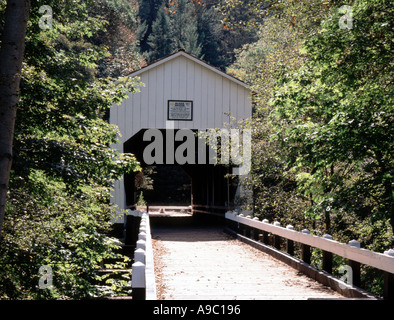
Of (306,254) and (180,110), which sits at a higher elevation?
(180,110)

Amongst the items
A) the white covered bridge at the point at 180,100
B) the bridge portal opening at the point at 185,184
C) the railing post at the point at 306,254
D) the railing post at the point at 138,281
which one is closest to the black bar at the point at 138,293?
the railing post at the point at 138,281

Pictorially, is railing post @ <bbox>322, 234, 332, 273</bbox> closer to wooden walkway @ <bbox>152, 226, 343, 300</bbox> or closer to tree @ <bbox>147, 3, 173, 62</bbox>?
wooden walkway @ <bbox>152, 226, 343, 300</bbox>

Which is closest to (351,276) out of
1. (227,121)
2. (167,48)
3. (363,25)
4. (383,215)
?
(383,215)

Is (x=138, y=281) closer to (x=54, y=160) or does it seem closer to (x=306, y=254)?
(x=54, y=160)

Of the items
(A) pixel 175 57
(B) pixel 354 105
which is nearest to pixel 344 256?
(B) pixel 354 105

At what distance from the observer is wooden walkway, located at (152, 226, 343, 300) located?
21.8ft

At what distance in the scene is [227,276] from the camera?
8.24 m

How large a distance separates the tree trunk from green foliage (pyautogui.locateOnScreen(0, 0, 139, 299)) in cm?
99

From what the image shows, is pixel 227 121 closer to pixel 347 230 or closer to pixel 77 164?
pixel 347 230

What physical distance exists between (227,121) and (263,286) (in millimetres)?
12574

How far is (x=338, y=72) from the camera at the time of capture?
23.3 feet

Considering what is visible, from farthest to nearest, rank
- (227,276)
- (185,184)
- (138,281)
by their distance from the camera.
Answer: (185,184) → (227,276) → (138,281)

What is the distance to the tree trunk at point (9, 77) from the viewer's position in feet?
18.5

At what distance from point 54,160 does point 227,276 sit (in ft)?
10.8
